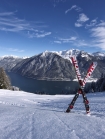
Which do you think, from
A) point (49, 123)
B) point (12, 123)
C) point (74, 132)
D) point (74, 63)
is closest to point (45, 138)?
point (74, 132)

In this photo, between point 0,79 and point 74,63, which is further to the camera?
point 0,79

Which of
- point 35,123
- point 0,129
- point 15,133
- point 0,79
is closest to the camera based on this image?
point 15,133

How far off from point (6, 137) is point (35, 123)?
1769 mm

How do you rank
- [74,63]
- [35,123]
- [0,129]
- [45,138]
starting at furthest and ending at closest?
1. [74,63]
2. [35,123]
3. [0,129]
4. [45,138]

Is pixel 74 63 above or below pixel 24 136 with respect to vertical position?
above

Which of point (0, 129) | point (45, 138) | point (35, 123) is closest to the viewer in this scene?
point (45, 138)

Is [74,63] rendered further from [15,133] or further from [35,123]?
[15,133]

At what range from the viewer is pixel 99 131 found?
6.00 meters

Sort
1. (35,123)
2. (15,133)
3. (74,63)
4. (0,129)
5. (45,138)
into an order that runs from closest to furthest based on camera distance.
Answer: (45,138) → (15,133) → (0,129) → (35,123) → (74,63)

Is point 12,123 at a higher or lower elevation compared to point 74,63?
lower

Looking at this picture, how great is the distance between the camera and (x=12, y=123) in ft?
23.5

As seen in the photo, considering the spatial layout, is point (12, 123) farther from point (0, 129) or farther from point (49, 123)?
point (49, 123)

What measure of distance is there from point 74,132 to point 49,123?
1555mm

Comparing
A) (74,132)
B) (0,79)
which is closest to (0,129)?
(74,132)
